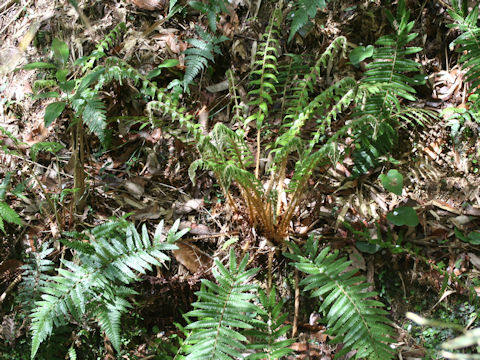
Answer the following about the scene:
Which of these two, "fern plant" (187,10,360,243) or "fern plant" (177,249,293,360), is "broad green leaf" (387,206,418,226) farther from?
"fern plant" (177,249,293,360)

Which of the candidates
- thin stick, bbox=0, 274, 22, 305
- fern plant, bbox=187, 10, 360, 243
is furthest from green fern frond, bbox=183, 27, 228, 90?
thin stick, bbox=0, 274, 22, 305

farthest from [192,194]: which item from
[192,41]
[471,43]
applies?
[471,43]

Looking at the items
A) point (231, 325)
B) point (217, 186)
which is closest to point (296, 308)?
point (231, 325)

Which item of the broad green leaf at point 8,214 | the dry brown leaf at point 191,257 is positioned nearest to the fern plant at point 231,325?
the dry brown leaf at point 191,257

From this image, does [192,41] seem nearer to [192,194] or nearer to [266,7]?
[266,7]

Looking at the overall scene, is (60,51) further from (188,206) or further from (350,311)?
(350,311)

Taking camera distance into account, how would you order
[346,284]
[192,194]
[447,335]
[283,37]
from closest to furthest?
1. [346,284]
2. [447,335]
3. [192,194]
4. [283,37]
